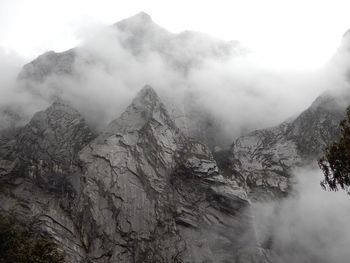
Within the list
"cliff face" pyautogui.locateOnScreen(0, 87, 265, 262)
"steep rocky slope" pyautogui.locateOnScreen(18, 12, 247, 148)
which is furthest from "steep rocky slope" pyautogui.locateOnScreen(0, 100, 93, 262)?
"steep rocky slope" pyautogui.locateOnScreen(18, 12, 247, 148)

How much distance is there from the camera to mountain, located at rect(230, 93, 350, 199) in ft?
228

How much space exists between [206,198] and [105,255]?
1818 cm

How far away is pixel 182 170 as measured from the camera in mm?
66438

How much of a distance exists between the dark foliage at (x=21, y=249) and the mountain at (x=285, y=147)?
4079cm

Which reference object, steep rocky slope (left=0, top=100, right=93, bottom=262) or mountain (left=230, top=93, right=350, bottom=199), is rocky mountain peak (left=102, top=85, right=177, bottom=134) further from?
mountain (left=230, top=93, right=350, bottom=199)

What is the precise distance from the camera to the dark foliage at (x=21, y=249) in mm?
31844

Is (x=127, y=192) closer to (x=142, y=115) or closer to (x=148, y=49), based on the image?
(x=142, y=115)

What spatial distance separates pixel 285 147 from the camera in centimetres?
7394

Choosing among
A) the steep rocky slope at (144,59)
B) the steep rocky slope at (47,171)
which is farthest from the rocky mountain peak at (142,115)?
the steep rocky slope at (144,59)

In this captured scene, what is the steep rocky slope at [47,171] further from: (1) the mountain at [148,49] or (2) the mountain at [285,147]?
(2) the mountain at [285,147]

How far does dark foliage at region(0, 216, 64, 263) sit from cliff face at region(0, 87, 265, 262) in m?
18.4

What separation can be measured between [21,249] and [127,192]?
29600 millimetres

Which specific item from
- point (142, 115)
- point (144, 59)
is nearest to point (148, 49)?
point (144, 59)

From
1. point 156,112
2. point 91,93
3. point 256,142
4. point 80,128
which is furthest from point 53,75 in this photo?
point 256,142
